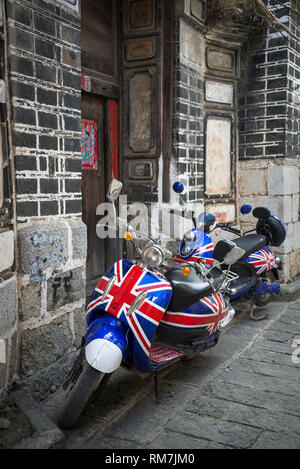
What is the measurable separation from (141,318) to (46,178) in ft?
4.26

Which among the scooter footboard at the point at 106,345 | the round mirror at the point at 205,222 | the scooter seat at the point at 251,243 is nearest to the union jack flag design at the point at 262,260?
the scooter seat at the point at 251,243

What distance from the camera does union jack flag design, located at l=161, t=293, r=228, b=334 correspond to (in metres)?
3.11

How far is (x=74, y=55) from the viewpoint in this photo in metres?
3.48

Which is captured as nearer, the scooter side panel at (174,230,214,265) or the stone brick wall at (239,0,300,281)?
the scooter side panel at (174,230,214,265)

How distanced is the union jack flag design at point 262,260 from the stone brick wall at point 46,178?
2.13m

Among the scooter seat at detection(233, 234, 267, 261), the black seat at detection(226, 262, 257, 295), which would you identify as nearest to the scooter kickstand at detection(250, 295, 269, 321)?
the black seat at detection(226, 262, 257, 295)

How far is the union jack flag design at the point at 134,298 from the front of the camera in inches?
109

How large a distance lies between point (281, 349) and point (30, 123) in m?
2.97

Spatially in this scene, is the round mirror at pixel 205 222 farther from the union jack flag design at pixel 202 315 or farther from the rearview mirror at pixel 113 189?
the rearview mirror at pixel 113 189

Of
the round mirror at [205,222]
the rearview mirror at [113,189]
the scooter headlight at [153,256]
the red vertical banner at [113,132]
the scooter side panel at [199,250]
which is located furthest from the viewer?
the red vertical banner at [113,132]

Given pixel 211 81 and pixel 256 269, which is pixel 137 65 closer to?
pixel 211 81

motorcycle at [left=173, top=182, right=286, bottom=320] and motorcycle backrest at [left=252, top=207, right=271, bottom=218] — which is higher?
motorcycle backrest at [left=252, top=207, right=271, bottom=218]

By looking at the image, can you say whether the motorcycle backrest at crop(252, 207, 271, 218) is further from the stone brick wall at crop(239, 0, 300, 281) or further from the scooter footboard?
the scooter footboard
